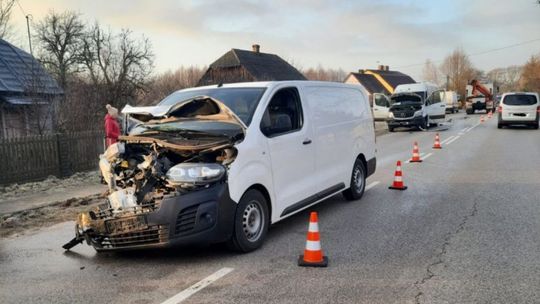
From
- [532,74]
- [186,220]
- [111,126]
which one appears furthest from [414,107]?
[532,74]

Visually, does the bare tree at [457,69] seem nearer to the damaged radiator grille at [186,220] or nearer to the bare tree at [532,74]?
the bare tree at [532,74]

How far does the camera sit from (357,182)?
8.00m

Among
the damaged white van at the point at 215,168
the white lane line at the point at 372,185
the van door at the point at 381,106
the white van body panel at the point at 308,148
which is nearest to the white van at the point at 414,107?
the van door at the point at 381,106

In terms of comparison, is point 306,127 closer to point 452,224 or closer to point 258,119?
point 258,119

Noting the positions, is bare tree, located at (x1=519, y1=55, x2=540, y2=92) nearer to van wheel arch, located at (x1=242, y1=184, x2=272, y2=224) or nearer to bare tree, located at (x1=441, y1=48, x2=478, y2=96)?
bare tree, located at (x1=441, y1=48, x2=478, y2=96)

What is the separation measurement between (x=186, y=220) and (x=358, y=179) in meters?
4.16

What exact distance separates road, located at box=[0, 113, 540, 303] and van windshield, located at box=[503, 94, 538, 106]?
19.3m

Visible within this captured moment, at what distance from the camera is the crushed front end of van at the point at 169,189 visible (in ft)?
15.3

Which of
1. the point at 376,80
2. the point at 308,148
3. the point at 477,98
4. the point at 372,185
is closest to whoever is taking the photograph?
the point at 308,148

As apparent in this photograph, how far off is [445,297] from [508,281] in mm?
758

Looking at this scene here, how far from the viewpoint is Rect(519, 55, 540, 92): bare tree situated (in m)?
63.2

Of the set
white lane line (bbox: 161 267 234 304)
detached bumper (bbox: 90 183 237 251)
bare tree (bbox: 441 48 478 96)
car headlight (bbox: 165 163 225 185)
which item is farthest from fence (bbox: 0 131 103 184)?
bare tree (bbox: 441 48 478 96)

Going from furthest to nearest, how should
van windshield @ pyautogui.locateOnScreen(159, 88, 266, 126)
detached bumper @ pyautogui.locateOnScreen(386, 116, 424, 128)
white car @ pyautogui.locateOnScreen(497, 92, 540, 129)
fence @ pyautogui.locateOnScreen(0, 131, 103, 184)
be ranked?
detached bumper @ pyautogui.locateOnScreen(386, 116, 424, 128) < white car @ pyautogui.locateOnScreen(497, 92, 540, 129) < fence @ pyautogui.locateOnScreen(0, 131, 103, 184) < van windshield @ pyautogui.locateOnScreen(159, 88, 266, 126)

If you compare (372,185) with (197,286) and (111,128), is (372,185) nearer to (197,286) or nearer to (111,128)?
(197,286)
